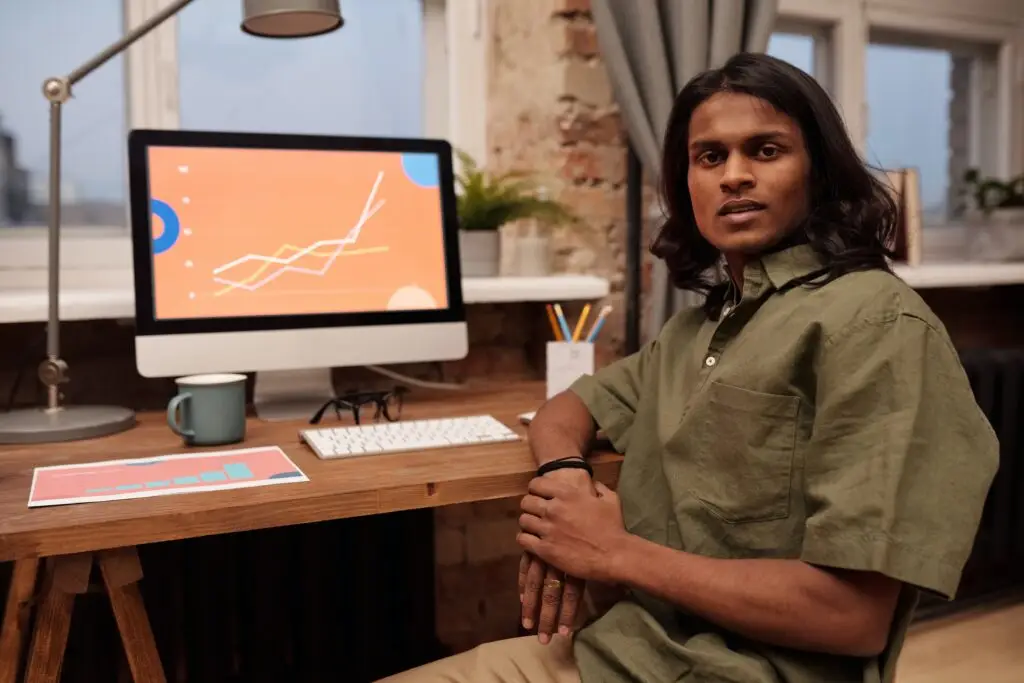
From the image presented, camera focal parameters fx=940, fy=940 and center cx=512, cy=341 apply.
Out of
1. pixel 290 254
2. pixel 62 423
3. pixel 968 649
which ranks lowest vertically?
pixel 968 649

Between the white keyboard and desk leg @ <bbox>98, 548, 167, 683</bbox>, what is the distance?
28cm

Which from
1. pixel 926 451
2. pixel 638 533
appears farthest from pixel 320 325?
pixel 926 451

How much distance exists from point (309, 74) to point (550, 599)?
141cm

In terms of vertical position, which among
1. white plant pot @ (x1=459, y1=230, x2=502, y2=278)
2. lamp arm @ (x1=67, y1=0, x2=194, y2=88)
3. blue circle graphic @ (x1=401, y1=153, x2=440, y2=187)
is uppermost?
lamp arm @ (x1=67, y1=0, x2=194, y2=88)

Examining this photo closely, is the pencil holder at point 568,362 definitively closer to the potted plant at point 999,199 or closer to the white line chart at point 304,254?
the white line chart at point 304,254

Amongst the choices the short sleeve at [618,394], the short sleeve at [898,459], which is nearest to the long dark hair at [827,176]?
the short sleeve at [898,459]

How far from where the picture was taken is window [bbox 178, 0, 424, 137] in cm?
199

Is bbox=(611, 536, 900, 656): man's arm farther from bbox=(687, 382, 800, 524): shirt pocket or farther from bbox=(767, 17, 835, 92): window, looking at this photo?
bbox=(767, 17, 835, 92): window

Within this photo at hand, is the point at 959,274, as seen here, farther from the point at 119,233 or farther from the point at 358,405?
the point at 119,233

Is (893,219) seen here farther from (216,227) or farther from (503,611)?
(503,611)

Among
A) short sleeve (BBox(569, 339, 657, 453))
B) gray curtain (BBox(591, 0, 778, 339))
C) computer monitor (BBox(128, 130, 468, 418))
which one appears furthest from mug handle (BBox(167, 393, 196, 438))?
gray curtain (BBox(591, 0, 778, 339))

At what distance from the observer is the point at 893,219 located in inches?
45.6

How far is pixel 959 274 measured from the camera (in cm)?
235

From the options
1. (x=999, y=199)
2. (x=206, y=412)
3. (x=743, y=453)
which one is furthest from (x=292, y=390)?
(x=999, y=199)
